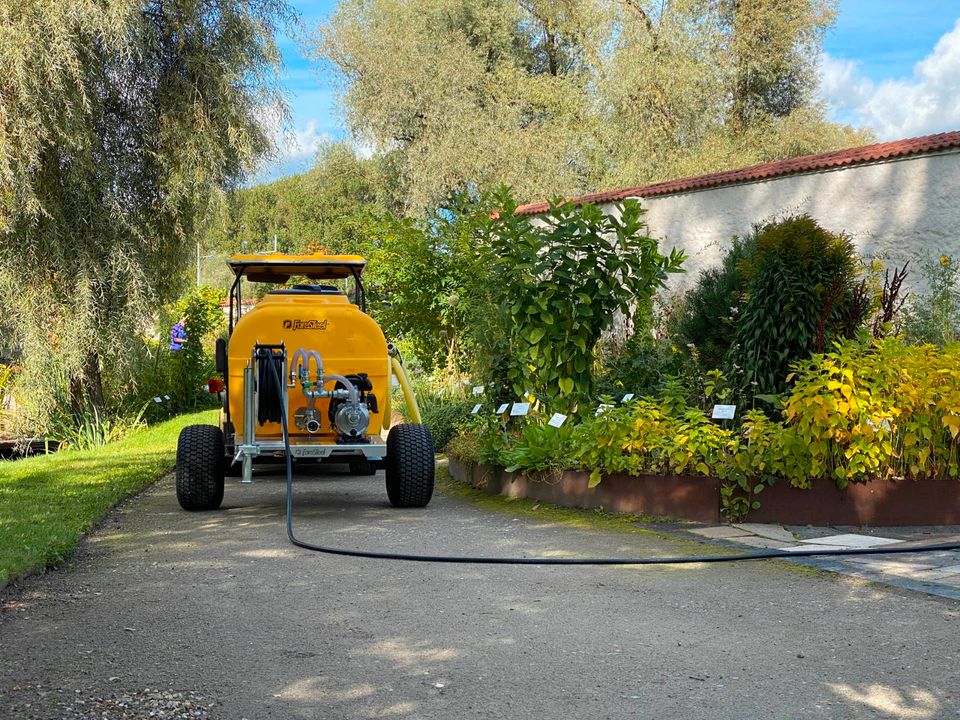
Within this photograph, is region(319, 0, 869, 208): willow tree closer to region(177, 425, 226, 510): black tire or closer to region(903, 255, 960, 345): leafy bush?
region(903, 255, 960, 345): leafy bush

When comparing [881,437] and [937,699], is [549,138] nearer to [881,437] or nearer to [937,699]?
[881,437]

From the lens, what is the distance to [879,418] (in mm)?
7242

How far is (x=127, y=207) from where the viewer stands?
15.3 metres

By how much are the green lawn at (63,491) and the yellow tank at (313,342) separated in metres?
1.49

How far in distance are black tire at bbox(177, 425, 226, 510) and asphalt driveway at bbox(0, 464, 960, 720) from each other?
1.20m

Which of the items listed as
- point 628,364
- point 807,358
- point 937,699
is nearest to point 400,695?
point 937,699

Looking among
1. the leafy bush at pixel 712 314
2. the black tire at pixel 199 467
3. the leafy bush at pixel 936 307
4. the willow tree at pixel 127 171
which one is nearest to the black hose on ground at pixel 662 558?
the black tire at pixel 199 467

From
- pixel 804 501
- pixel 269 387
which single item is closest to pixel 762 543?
pixel 804 501

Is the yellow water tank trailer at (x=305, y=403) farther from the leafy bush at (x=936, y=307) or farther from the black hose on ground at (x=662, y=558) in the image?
the leafy bush at (x=936, y=307)

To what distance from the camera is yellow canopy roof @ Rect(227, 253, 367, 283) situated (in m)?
9.57

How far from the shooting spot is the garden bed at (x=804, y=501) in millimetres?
7363

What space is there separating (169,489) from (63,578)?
3.96 meters

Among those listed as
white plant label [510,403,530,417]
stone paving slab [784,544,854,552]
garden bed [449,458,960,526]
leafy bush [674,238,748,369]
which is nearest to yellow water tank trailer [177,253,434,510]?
white plant label [510,403,530,417]

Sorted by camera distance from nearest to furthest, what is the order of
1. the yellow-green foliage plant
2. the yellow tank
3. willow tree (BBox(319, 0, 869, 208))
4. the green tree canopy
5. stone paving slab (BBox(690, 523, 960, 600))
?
stone paving slab (BBox(690, 523, 960, 600))
the yellow-green foliage plant
the yellow tank
the green tree canopy
willow tree (BBox(319, 0, 869, 208))
